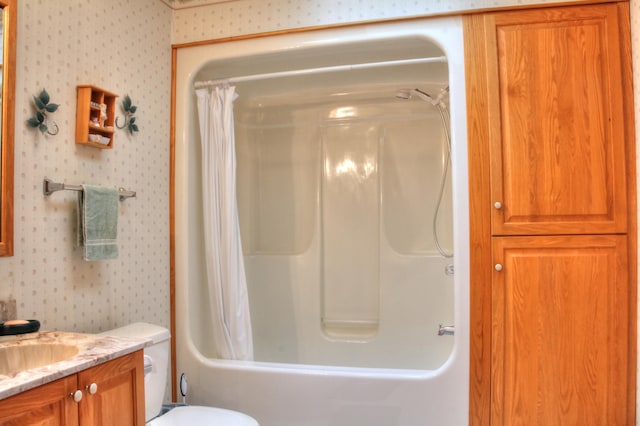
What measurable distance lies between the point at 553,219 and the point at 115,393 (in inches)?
72.6

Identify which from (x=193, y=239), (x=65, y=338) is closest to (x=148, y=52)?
(x=193, y=239)

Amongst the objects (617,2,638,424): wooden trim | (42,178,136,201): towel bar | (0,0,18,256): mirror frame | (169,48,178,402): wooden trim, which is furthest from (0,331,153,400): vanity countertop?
(617,2,638,424): wooden trim

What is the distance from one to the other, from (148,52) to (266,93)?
0.89 m

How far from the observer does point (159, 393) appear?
185 cm

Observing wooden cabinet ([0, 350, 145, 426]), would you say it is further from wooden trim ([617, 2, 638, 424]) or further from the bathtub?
wooden trim ([617, 2, 638, 424])

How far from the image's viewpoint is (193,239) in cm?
238

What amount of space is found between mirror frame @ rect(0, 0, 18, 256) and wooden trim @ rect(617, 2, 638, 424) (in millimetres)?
2405

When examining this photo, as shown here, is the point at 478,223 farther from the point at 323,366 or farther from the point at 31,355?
the point at 31,355

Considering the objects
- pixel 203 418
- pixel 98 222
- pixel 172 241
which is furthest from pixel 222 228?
pixel 203 418

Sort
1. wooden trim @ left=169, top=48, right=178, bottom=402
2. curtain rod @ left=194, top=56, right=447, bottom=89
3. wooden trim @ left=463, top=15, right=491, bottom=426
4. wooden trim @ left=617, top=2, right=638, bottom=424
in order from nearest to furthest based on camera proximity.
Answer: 1. wooden trim @ left=617, top=2, right=638, bottom=424
2. wooden trim @ left=463, top=15, right=491, bottom=426
3. curtain rod @ left=194, top=56, right=447, bottom=89
4. wooden trim @ left=169, top=48, right=178, bottom=402

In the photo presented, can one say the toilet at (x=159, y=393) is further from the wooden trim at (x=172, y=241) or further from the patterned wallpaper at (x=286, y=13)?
the patterned wallpaper at (x=286, y=13)

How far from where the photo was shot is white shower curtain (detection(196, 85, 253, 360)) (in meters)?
2.31

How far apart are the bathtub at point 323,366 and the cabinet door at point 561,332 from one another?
7.1 inches

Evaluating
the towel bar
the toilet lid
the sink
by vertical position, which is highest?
the towel bar
